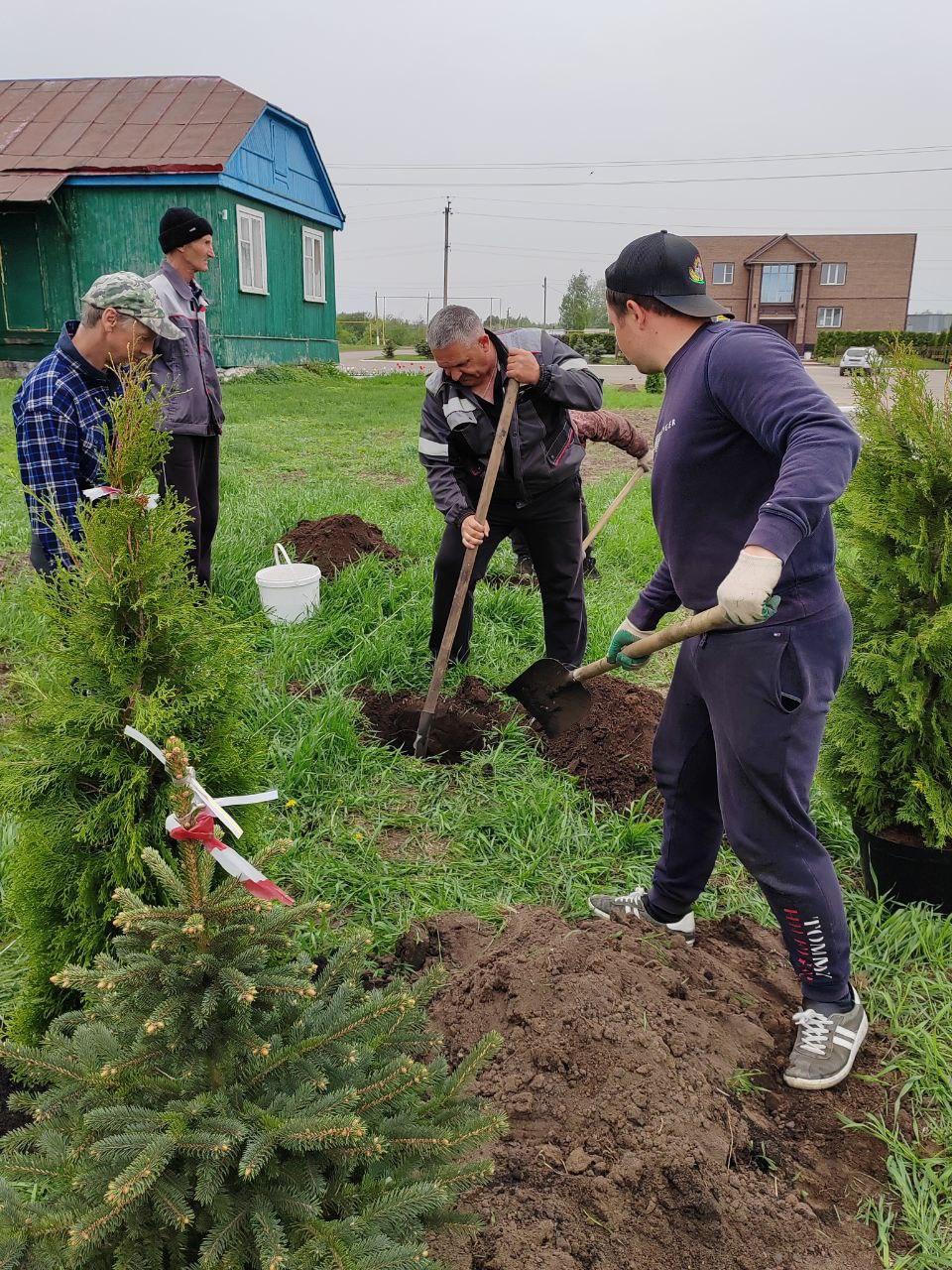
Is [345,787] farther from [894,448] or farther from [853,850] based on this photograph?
[894,448]

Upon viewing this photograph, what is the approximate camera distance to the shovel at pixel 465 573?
13.8 ft

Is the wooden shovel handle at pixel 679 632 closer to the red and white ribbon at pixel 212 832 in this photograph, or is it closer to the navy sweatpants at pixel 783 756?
the navy sweatpants at pixel 783 756

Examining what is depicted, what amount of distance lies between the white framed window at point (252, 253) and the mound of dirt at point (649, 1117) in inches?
748

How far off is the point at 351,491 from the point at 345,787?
5.61 meters

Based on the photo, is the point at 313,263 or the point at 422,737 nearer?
the point at 422,737

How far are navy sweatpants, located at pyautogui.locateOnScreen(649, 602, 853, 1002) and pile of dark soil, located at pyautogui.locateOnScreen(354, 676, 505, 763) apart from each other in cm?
200

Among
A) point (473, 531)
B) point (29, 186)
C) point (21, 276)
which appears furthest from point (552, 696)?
point (21, 276)

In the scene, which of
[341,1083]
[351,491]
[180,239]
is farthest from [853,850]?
[351,491]

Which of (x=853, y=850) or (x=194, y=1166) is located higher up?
(x=194, y=1166)

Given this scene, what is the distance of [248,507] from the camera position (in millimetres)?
7953

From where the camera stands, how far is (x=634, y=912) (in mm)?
3031

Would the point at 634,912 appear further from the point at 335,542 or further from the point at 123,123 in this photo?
the point at 123,123

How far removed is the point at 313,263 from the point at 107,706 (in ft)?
74.4

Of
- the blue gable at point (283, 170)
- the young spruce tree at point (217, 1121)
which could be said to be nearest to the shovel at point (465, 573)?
the young spruce tree at point (217, 1121)
